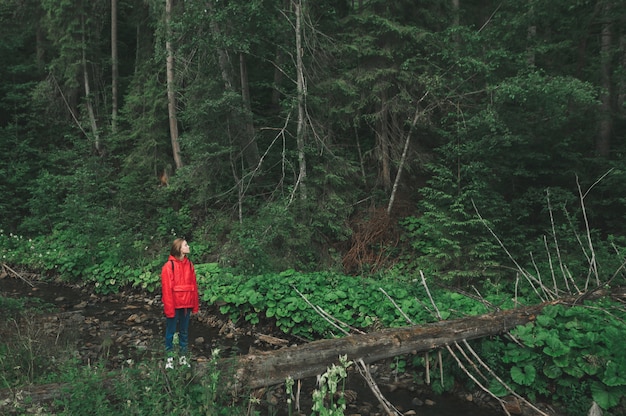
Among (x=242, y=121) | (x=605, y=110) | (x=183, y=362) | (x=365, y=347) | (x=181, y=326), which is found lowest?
(x=181, y=326)

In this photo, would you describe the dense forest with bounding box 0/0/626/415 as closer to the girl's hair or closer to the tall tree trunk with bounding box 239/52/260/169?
the tall tree trunk with bounding box 239/52/260/169

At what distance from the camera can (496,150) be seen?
973 cm

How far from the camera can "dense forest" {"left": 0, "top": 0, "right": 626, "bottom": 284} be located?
9469 millimetres

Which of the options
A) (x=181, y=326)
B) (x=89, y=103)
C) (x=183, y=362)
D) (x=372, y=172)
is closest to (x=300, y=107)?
(x=372, y=172)

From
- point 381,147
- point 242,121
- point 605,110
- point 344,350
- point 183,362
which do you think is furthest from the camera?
point 381,147

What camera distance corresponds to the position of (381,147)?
1249 cm

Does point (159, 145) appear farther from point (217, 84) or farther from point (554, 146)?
point (554, 146)

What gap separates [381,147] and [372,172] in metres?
0.96

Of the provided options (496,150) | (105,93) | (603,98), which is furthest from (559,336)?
(105,93)

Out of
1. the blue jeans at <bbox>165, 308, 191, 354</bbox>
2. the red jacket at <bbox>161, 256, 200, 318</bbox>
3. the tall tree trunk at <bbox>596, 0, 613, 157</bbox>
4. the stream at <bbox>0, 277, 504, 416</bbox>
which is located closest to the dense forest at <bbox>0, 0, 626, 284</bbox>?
the tall tree trunk at <bbox>596, 0, 613, 157</bbox>

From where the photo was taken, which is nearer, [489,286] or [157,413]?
[157,413]

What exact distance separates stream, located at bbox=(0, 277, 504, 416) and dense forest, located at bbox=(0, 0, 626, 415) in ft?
1.43

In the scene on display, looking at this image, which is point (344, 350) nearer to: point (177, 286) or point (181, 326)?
point (177, 286)

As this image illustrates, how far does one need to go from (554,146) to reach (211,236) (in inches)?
371
